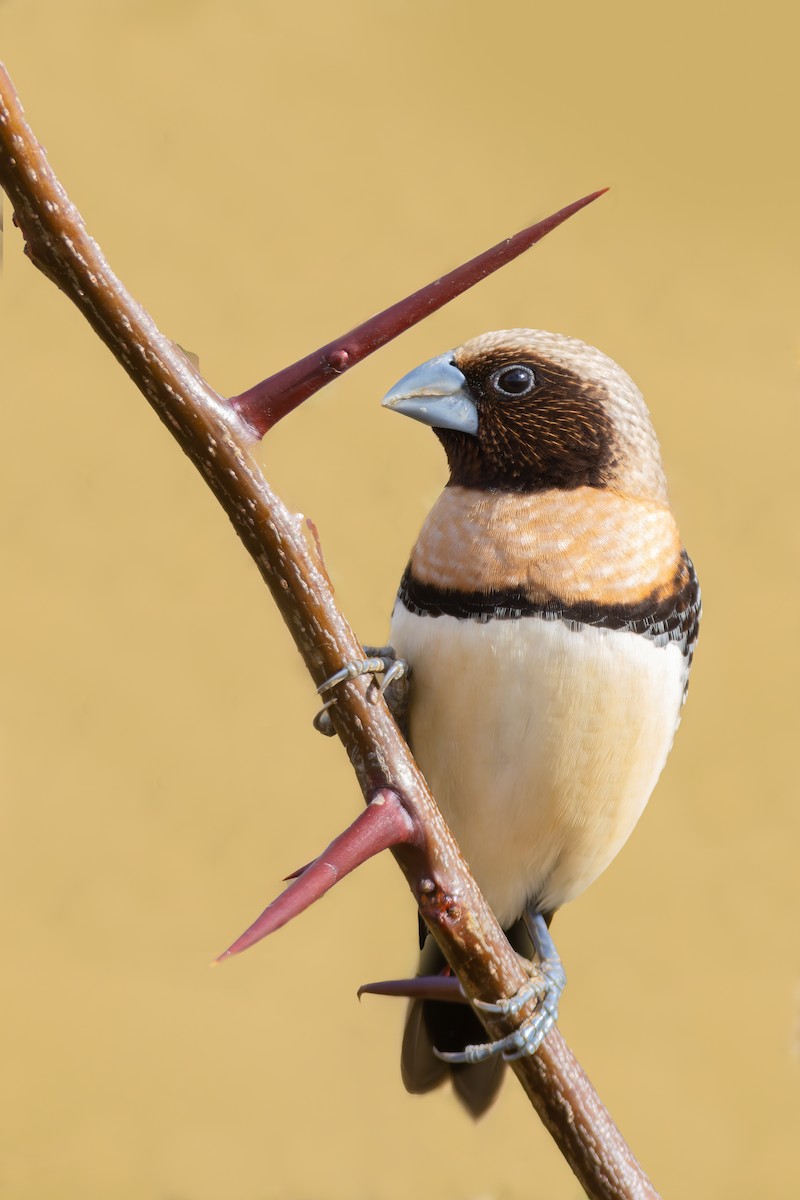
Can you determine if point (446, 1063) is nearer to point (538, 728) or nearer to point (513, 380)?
point (538, 728)

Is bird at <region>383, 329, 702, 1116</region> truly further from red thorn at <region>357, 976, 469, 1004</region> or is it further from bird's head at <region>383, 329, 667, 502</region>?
red thorn at <region>357, 976, 469, 1004</region>

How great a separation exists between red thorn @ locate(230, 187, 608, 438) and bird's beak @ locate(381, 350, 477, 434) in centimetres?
40

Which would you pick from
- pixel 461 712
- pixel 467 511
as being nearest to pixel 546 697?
pixel 461 712

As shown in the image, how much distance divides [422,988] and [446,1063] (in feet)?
1.74

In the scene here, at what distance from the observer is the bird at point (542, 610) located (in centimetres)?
98

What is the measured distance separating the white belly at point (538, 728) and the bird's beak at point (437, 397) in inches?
6.9

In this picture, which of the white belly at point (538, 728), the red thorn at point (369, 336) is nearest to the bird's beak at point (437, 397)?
the white belly at point (538, 728)

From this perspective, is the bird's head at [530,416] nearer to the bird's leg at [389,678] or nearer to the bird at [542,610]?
the bird at [542,610]

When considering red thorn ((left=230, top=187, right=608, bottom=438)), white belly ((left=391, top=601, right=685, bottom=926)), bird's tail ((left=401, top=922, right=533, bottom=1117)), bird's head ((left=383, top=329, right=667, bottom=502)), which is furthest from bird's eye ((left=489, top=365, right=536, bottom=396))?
bird's tail ((left=401, top=922, right=533, bottom=1117))

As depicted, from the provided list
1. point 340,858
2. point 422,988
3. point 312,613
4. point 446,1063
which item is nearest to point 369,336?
point 312,613

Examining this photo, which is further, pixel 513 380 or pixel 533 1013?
pixel 513 380

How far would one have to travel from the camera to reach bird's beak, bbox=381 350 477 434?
101 cm

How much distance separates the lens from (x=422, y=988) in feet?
2.37

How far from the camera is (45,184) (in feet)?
1.76
